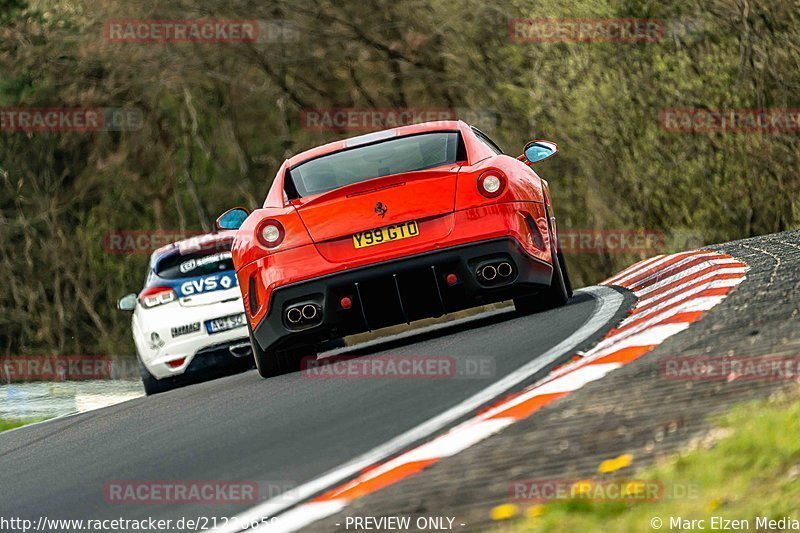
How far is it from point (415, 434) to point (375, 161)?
3.84 metres

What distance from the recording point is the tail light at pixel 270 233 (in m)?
9.99

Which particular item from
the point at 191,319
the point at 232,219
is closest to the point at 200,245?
the point at 191,319

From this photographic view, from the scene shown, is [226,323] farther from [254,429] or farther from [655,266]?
[254,429]

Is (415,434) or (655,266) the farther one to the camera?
(655,266)

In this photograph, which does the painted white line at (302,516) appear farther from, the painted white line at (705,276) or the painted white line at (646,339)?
the painted white line at (705,276)

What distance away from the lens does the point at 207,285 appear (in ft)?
46.1

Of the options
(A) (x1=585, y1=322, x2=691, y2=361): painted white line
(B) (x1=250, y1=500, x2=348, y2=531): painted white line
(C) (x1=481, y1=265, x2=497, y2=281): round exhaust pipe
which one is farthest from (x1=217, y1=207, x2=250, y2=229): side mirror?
(B) (x1=250, y1=500, x2=348, y2=531): painted white line

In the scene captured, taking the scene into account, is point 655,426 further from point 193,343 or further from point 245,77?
point 245,77

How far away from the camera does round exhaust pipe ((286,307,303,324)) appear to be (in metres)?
9.97

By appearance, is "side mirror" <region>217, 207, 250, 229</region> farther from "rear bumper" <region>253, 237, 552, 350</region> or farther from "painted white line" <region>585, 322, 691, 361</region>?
"painted white line" <region>585, 322, 691, 361</region>

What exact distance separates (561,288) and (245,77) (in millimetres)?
21270

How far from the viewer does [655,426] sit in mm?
5445

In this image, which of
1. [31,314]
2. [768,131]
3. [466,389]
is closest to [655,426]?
[466,389]

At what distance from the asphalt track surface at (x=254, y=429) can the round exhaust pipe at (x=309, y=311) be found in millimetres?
429
